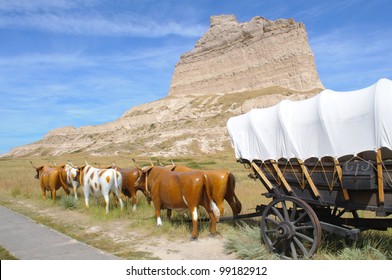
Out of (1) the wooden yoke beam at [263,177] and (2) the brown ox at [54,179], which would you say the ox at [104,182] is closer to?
(2) the brown ox at [54,179]

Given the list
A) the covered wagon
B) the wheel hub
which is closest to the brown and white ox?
the covered wagon

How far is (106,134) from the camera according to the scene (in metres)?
95.9

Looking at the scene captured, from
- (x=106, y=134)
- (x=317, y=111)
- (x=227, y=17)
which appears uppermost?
(x=227, y=17)

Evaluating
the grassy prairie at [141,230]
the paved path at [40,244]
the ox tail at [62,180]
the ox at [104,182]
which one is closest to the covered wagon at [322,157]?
the grassy prairie at [141,230]

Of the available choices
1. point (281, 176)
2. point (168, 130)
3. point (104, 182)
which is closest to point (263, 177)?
point (281, 176)

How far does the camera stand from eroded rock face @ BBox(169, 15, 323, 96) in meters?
101

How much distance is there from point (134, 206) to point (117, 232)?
2064mm

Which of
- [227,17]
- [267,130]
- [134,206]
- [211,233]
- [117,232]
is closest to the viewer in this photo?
[267,130]

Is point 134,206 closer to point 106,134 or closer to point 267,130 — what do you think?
point 267,130

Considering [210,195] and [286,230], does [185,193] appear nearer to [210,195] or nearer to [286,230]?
[210,195]

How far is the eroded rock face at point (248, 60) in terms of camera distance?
332ft

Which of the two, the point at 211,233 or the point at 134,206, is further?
the point at 134,206

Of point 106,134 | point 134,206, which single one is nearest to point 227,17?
point 106,134

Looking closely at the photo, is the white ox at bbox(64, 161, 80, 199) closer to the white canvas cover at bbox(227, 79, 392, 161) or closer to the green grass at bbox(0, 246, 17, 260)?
the green grass at bbox(0, 246, 17, 260)
